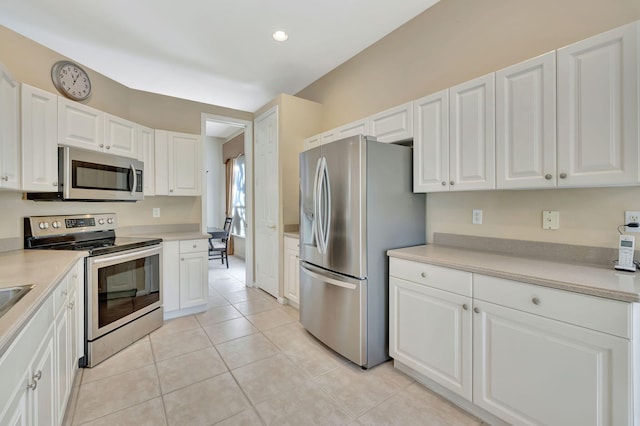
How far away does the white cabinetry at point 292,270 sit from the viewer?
3.16m

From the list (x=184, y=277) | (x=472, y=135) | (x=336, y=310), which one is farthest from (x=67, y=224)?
(x=472, y=135)

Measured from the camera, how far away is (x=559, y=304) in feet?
4.16

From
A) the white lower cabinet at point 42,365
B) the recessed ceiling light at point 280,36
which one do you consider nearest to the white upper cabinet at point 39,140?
the white lower cabinet at point 42,365

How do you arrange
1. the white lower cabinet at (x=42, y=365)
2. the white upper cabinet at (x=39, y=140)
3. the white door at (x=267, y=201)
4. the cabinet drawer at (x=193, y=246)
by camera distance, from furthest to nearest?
1. the white door at (x=267, y=201)
2. the cabinet drawer at (x=193, y=246)
3. the white upper cabinet at (x=39, y=140)
4. the white lower cabinet at (x=42, y=365)

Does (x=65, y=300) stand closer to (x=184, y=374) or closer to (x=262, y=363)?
(x=184, y=374)

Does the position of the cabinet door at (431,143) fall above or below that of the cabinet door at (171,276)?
above

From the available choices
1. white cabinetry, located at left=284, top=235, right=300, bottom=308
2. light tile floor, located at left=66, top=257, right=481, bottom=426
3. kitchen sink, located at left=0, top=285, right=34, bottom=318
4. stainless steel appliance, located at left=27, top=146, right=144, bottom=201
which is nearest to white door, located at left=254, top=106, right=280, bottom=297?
white cabinetry, located at left=284, top=235, right=300, bottom=308

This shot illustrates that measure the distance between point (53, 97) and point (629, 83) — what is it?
12.1 feet

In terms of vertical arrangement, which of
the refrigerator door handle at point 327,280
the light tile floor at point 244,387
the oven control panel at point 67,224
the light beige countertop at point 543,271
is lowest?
the light tile floor at point 244,387

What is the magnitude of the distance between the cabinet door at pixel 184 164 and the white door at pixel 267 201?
797 mm

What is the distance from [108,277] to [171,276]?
2.40 feet

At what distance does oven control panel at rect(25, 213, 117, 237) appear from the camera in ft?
7.44

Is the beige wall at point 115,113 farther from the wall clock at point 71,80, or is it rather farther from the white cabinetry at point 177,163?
the white cabinetry at point 177,163

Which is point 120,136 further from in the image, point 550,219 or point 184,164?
point 550,219
